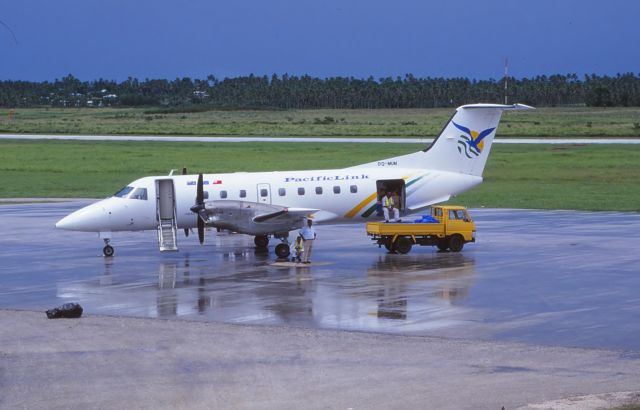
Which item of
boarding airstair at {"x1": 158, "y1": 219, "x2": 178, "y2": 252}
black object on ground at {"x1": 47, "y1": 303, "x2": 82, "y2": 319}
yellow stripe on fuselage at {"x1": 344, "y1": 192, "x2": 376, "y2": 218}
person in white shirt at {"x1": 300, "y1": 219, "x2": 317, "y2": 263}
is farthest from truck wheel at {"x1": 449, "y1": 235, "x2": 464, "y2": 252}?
black object on ground at {"x1": 47, "y1": 303, "x2": 82, "y2": 319}

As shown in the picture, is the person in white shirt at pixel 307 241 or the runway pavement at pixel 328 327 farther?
the person in white shirt at pixel 307 241

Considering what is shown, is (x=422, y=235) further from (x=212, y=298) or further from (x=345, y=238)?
(x=212, y=298)

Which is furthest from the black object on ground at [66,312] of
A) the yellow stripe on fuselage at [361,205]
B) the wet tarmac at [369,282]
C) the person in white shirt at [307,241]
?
the yellow stripe on fuselage at [361,205]

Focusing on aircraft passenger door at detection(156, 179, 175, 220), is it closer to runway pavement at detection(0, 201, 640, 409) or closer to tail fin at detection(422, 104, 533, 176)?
runway pavement at detection(0, 201, 640, 409)

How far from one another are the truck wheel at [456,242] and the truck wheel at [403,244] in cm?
155

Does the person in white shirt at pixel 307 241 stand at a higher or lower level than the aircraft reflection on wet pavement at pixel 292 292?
higher

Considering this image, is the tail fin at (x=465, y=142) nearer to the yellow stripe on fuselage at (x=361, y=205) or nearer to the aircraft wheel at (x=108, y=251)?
the yellow stripe on fuselage at (x=361, y=205)

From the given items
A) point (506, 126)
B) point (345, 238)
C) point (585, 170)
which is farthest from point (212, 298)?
point (506, 126)

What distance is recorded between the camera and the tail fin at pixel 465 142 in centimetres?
4044

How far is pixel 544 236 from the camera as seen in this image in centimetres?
4162

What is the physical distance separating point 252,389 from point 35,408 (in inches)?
148

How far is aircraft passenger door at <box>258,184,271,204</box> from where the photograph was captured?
38.7 meters

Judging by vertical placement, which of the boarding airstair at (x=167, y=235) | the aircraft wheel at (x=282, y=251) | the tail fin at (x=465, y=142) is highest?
the tail fin at (x=465, y=142)

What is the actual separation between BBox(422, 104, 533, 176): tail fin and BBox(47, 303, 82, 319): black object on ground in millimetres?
18002
